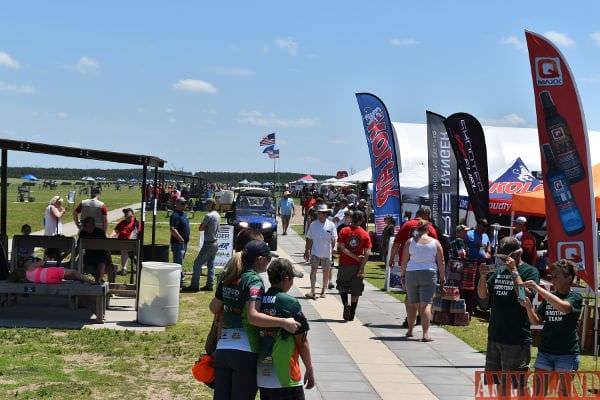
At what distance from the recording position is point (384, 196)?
1981 cm

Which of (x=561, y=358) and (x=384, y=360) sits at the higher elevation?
(x=561, y=358)

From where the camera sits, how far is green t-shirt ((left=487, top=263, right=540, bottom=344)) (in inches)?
259

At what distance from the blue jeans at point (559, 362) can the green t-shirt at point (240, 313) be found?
268 cm

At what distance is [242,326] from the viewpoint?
505cm

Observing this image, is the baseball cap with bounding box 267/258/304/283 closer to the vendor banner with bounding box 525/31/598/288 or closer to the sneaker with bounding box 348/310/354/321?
the vendor banner with bounding box 525/31/598/288

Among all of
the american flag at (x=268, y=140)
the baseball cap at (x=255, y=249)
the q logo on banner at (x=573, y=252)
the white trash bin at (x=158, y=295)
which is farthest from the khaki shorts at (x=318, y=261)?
the american flag at (x=268, y=140)

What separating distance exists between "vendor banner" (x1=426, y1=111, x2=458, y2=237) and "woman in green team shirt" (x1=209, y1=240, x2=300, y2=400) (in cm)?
1273

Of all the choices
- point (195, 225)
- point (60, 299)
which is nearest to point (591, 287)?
point (60, 299)

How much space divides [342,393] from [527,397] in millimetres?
2034

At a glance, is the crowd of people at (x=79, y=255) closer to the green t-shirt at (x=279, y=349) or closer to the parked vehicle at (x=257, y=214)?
the green t-shirt at (x=279, y=349)

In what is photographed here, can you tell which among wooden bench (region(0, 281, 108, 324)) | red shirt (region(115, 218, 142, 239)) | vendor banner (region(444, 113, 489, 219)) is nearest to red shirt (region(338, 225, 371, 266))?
wooden bench (region(0, 281, 108, 324))

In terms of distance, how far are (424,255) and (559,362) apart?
443 centimetres

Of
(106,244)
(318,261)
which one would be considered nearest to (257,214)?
(318,261)

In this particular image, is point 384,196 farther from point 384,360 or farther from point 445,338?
point 384,360
